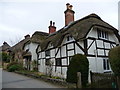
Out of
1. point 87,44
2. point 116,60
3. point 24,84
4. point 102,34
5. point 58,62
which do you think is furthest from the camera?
point 58,62

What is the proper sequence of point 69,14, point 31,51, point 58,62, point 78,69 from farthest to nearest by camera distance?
point 31,51, point 69,14, point 58,62, point 78,69

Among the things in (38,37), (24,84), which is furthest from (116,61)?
(38,37)

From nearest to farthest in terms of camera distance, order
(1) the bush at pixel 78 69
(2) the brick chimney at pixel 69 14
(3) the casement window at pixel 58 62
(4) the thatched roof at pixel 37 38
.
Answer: (1) the bush at pixel 78 69 < (3) the casement window at pixel 58 62 < (2) the brick chimney at pixel 69 14 < (4) the thatched roof at pixel 37 38

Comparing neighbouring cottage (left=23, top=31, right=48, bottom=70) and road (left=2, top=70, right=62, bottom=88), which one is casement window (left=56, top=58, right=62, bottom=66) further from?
neighbouring cottage (left=23, top=31, right=48, bottom=70)

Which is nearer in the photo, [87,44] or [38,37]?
[87,44]

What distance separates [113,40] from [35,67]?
1419 cm

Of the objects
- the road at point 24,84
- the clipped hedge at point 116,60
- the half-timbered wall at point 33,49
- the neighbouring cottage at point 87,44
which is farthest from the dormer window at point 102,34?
the half-timbered wall at point 33,49

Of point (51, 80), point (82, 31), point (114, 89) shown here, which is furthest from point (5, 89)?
point (82, 31)

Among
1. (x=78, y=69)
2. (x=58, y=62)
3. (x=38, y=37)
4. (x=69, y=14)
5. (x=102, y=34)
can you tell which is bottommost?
(x=78, y=69)

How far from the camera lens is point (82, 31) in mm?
15344

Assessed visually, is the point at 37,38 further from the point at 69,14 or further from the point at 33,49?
the point at 69,14

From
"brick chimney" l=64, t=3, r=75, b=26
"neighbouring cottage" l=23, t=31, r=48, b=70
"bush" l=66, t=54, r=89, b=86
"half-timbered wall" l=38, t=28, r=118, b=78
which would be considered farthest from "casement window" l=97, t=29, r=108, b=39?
"neighbouring cottage" l=23, t=31, r=48, b=70

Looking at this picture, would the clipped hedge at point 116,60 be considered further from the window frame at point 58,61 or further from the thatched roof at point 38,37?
the thatched roof at point 38,37

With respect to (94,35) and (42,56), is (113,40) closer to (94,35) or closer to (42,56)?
(94,35)
